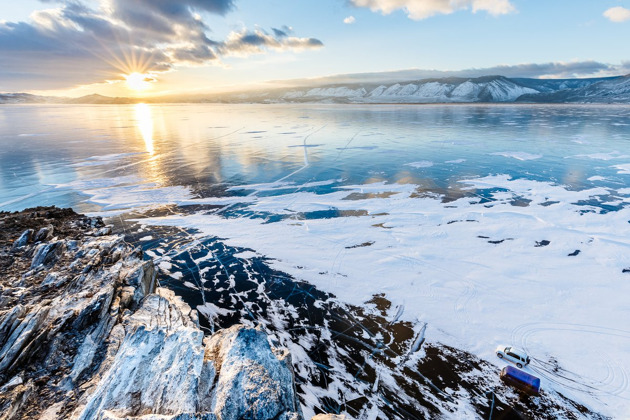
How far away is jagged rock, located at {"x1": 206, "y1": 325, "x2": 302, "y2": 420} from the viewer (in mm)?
6605

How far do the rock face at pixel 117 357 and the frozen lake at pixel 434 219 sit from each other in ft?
22.0

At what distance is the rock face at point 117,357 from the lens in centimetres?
A: 659

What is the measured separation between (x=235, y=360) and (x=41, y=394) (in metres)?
4.55

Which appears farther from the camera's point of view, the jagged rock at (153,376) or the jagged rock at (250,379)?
the jagged rock at (250,379)

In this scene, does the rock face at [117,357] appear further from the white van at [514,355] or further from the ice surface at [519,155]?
the ice surface at [519,155]

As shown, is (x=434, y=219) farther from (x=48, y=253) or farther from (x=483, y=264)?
(x=48, y=253)

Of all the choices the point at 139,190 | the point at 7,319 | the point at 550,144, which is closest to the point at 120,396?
the point at 7,319

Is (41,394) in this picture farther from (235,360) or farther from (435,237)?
(435,237)

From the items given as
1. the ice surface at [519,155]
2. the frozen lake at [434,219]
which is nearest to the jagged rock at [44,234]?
the frozen lake at [434,219]

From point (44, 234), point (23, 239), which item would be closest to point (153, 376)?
point (23, 239)

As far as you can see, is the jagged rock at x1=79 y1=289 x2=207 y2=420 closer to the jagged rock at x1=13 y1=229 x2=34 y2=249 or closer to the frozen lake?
the frozen lake

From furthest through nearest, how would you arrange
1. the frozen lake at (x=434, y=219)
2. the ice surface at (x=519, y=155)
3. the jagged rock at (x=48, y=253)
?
1. the ice surface at (x=519, y=155)
2. the frozen lake at (x=434, y=219)
3. the jagged rock at (x=48, y=253)

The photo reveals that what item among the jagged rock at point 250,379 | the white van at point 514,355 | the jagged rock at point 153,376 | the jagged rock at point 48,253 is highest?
the jagged rock at point 48,253

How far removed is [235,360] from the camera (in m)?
7.68
